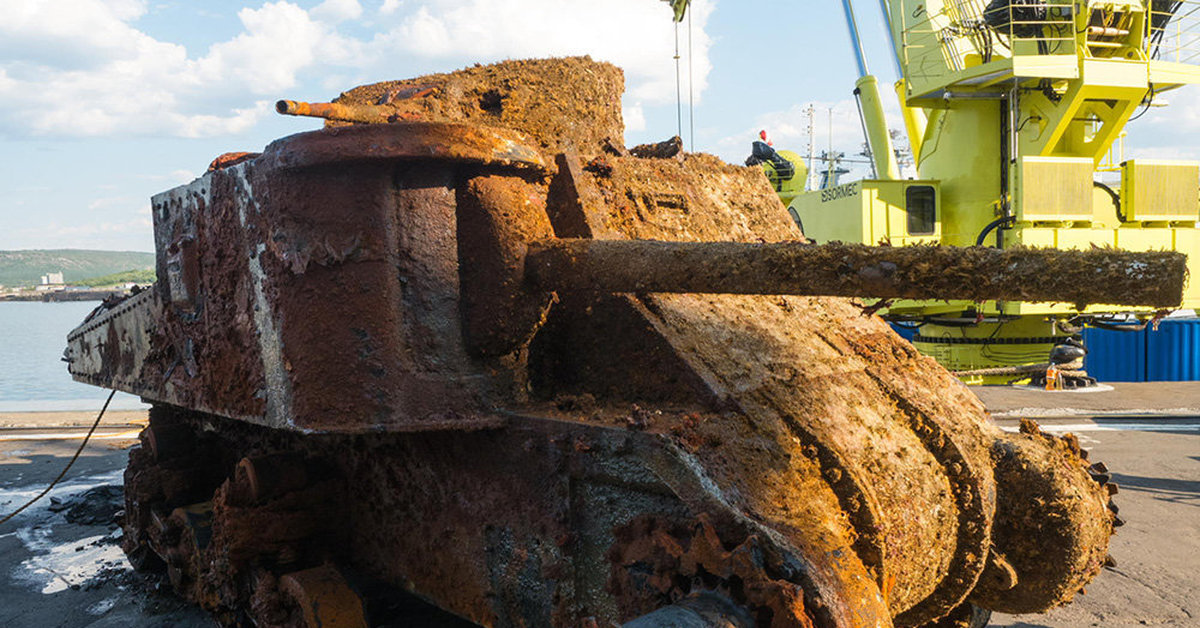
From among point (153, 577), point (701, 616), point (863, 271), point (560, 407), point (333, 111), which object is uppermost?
point (333, 111)

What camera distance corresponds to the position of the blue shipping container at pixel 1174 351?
1473cm

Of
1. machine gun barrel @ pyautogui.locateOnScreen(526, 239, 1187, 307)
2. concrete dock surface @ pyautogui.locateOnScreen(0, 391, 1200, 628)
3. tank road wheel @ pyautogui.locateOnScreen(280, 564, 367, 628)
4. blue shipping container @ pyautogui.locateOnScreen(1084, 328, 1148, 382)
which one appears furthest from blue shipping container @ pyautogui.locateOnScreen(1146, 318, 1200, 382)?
tank road wheel @ pyautogui.locateOnScreen(280, 564, 367, 628)

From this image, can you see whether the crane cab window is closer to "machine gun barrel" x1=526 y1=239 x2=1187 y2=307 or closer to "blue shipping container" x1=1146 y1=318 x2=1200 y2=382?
"blue shipping container" x1=1146 y1=318 x2=1200 y2=382

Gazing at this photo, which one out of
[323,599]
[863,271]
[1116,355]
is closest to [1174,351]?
[1116,355]

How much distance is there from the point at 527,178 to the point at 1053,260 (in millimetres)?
1668

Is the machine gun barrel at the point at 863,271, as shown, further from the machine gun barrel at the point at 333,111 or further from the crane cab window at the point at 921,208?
the crane cab window at the point at 921,208

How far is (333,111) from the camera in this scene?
302cm

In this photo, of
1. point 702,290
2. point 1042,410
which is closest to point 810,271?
point 702,290

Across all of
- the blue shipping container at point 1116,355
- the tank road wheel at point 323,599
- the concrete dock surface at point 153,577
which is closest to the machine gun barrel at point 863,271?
the tank road wheel at point 323,599

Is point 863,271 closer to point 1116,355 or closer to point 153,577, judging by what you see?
point 153,577

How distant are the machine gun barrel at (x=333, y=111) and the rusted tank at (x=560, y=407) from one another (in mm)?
36

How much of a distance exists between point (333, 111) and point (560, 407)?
1.20 meters

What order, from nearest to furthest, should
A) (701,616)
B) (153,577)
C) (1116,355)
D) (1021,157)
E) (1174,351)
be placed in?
1. (701,616)
2. (153,577)
3. (1021,157)
4. (1174,351)
5. (1116,355)

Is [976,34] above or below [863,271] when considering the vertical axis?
above
